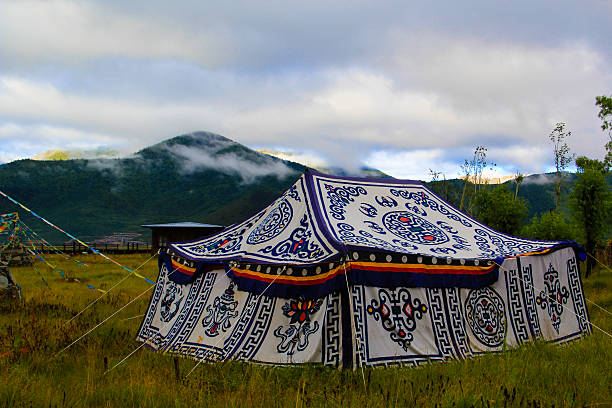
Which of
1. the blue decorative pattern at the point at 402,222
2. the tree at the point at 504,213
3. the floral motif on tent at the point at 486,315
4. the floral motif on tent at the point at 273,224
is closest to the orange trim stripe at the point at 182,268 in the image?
the floral motif on tent at the point at 273,224

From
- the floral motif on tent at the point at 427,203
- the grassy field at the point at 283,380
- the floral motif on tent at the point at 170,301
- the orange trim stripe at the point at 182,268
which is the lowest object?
the grassy field at the point at 283,380

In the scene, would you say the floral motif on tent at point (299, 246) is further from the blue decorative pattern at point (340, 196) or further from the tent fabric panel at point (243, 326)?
the tent fabric panel at point (243, 326)

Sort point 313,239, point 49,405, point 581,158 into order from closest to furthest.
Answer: point 49,405, point 313,239, point 581,158

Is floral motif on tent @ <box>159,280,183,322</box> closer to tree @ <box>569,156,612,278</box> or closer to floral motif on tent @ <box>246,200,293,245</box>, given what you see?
floral motif on tent @ <box>246,200,293,245</box>

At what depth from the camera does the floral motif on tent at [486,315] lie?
238 inches

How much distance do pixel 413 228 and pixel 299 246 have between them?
6.74 ft

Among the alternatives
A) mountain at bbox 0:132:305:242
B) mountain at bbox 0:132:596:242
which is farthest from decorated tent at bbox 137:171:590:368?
mountain at bbox 0:132:596:242

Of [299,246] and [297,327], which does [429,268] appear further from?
[297,327]

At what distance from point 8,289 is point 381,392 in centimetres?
911

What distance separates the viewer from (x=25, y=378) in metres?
4.55

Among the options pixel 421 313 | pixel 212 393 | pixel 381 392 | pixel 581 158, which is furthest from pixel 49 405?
pixel 581 158

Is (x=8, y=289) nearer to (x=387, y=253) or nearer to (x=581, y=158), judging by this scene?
(x=387, y=253)

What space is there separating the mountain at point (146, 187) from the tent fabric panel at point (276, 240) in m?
80.7

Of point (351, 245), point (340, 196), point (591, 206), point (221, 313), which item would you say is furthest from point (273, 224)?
point (591, 206)
